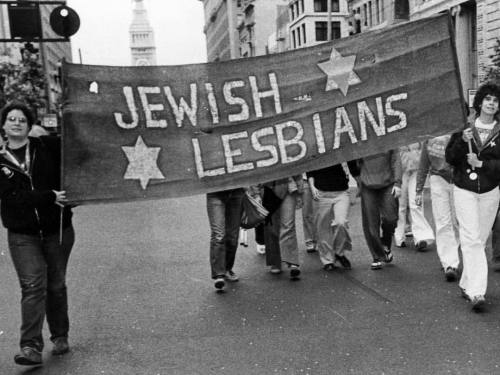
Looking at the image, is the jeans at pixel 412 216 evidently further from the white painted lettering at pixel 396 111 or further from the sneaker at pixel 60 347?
the sneaker at pixel 60 347

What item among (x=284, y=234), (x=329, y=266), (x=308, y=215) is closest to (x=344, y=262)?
(x=329, y=266)

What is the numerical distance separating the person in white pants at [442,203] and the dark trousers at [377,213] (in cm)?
63

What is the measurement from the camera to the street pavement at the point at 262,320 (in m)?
4.59

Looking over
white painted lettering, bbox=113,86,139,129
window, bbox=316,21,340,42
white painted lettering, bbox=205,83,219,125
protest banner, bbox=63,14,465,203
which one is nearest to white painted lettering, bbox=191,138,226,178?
protest banner, bbox=63,14,465,203

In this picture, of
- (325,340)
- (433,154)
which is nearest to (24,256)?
(325,340)

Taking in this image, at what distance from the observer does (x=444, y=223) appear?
685 cm

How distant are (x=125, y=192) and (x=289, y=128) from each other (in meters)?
1.74

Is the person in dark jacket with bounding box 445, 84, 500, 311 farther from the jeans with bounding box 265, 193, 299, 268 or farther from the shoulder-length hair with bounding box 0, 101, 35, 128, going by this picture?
the shoulder-length hair with bounding box 0, 101, 35, 128

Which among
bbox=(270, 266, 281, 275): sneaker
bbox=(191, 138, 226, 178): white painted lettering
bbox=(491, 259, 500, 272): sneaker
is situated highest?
bbox=(191, 138, 226, 178): white painted lettering

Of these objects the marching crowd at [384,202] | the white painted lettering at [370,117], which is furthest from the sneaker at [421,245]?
the white painted lettering at [370,117]

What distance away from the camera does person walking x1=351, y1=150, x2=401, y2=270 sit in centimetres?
738

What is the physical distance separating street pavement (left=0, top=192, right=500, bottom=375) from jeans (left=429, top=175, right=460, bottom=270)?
10.0 inches

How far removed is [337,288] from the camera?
664cm

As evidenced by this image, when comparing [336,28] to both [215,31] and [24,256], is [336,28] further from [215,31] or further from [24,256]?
[215,31]
